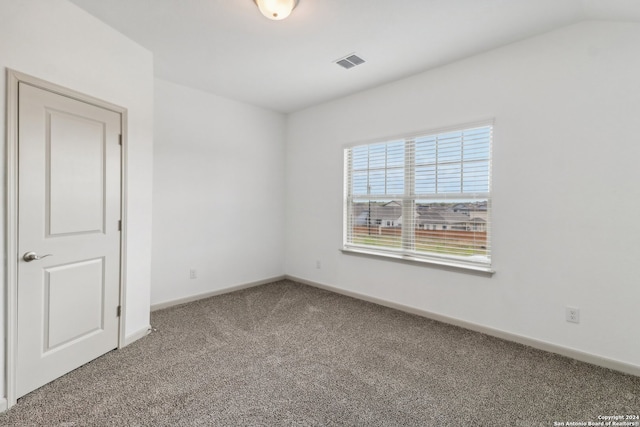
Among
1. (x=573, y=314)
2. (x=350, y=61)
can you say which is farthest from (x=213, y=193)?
(x=573, y=314)

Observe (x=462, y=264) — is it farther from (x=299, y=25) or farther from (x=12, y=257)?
(x=12, y=257)

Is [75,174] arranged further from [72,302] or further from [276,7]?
[276,7]

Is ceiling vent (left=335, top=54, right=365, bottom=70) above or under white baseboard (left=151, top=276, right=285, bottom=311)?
above

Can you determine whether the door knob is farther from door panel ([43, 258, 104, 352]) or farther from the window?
the window

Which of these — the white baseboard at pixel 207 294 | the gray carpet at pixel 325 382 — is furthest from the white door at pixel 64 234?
the white baseboard at pixel 207 294

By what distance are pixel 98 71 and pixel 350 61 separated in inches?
91.1

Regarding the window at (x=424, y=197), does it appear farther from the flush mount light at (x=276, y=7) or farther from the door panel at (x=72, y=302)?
the door panel at (x=72, y=302)

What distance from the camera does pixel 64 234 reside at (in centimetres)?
222

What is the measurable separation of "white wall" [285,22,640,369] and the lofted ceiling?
25cm

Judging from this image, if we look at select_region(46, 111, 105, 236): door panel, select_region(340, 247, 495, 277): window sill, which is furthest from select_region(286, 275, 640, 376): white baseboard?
select_region(46, 111, 105, 236): door panel

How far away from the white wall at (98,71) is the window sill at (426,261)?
2545mm

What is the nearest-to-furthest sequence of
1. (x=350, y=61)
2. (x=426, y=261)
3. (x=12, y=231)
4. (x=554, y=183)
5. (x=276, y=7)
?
(x=12, y=231) → (x=276, y=7) → (x=554, y=183) → (x=350, y=61) → (x=426, y=261)

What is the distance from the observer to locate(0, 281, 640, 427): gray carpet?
6.02 feet

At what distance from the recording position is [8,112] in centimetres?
187
